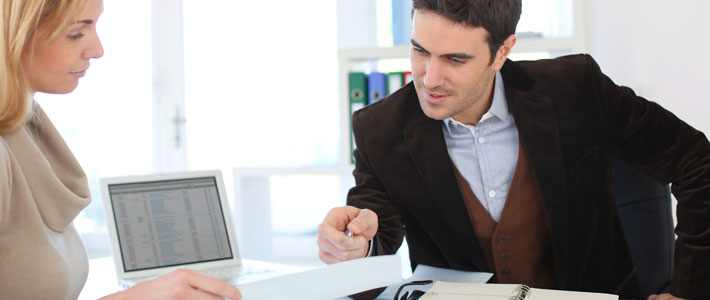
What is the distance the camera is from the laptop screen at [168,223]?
163cm

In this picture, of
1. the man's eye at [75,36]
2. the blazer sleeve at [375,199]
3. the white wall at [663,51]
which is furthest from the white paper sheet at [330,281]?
the white wall at [663,51]

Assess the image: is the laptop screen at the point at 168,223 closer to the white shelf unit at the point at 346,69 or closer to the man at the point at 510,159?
the man at the point at 510,159

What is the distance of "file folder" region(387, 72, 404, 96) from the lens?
2594 millimetres

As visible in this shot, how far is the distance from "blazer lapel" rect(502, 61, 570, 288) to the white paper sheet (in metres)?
0.55

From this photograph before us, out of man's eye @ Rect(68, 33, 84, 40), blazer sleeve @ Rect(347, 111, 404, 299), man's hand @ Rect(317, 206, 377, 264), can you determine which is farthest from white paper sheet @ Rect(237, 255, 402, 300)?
man's eye @ Rect(68, 33, 84, 40)

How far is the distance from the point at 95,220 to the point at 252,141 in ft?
3.97

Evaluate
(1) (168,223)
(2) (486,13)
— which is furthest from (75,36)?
(2) (486,13)

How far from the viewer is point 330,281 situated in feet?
3.41

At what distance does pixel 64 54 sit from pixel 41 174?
0.71 feet

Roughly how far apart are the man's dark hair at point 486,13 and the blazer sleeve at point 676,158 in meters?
0.24

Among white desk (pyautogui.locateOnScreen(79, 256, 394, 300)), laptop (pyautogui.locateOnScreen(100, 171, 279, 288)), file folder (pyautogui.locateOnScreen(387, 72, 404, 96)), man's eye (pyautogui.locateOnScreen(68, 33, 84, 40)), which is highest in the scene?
man's eye (pyautogui.locateOnScreen(68, 33, 84, 40))

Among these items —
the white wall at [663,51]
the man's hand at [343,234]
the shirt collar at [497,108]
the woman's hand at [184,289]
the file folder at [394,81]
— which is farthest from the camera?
the file folder at [394,81]

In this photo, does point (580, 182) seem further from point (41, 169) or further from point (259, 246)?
point (259, 246)

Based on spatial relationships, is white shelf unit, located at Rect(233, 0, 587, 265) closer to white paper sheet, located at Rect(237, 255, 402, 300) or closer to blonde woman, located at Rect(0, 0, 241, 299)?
blonde woman, located at Rect(0, 0, 241, 299)
